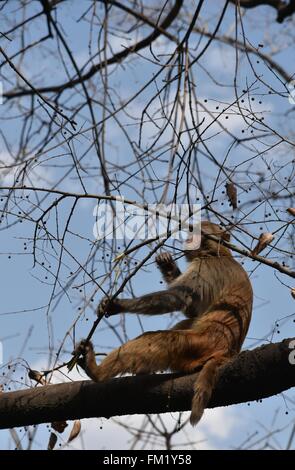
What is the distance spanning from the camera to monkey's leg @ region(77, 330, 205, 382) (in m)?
6.23

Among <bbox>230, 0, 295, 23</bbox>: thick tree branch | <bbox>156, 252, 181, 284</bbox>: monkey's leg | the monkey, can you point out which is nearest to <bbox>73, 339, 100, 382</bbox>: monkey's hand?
the monkey

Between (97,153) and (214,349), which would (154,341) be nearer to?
(214,349)

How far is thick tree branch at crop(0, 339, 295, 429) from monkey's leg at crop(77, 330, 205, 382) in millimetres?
165

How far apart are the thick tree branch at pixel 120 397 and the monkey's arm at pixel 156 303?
755mm

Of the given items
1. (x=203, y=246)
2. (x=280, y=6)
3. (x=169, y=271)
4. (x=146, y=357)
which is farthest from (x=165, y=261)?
(x=280, y=6)

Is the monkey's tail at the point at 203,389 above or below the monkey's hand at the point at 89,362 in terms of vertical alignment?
below

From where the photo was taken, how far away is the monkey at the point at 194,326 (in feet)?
20.2

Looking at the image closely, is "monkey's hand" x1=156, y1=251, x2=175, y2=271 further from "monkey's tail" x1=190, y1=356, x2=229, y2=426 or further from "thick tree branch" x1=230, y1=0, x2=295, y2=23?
"thick tree branch" x1=230, y1=0, x2=295, y2=23

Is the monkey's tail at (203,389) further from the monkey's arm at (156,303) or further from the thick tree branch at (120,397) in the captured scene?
the monkey's arm at (156,303)

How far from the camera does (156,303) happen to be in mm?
6910

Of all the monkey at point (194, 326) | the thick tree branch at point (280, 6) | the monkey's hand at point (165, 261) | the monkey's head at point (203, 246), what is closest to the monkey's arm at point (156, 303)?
the monkey at point (194, 326)

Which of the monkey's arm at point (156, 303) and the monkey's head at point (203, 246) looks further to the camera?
the monkey's head at point (203, 246)

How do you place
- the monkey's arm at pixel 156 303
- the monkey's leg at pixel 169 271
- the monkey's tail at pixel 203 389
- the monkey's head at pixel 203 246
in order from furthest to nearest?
the monkey's leg at pixel 169 271, the monkey's head at pixel 203 246, the monkey's arm at pixel 156 303, the monkey's tail at pixel 203 389
